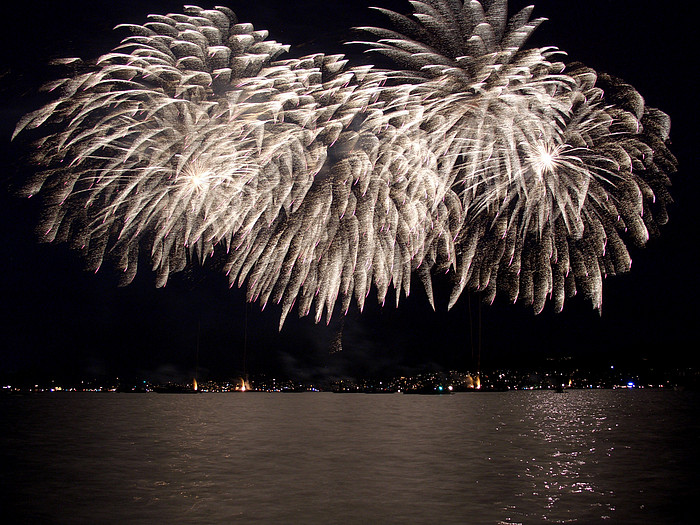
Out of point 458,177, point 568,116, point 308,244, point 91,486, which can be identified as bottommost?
point 91,486

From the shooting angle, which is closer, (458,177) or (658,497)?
(658,497)

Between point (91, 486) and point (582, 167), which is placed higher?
point (582, 167)

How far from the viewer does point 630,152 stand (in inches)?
815

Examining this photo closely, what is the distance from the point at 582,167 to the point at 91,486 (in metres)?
17.2

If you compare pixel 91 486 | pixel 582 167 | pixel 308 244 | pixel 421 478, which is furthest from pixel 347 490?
pixel 582 167

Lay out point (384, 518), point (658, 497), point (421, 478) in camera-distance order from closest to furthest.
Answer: point (384, 518), point (658, 497), point (421, 478)

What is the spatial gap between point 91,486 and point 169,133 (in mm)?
10989

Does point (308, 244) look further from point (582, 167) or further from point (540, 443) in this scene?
point (540, 443)

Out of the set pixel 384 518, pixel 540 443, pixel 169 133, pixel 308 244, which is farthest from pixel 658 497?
pixel 169 133

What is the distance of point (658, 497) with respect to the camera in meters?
12.4

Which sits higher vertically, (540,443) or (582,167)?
(582,167)

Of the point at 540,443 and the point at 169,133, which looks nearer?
the point at 169,133

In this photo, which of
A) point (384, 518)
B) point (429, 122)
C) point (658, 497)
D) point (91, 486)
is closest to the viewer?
point (384, 518)

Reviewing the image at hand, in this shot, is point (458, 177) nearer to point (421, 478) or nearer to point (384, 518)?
point (421, 478)
